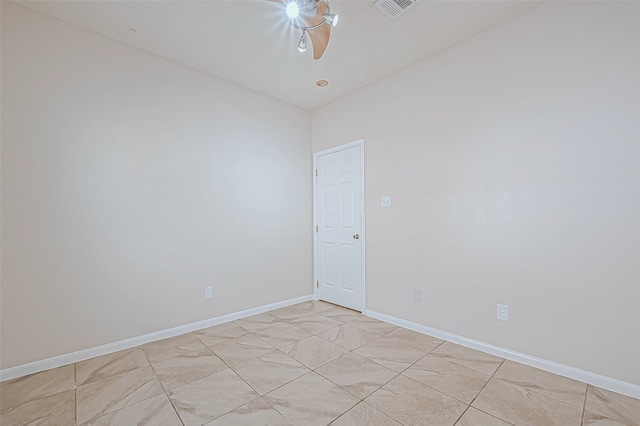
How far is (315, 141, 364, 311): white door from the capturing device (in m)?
3.53

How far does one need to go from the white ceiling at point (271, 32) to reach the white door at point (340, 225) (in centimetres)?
105

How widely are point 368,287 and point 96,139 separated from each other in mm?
3103

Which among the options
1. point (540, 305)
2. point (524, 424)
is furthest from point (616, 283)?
point (524, 424)

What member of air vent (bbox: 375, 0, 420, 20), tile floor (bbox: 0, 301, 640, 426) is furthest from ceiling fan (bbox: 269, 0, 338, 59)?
tile floor (bbox: 0, 301, 640, 426)

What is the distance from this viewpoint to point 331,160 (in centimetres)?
388

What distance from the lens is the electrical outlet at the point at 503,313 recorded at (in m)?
2.32

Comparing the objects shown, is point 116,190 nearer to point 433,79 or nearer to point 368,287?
point 368,287

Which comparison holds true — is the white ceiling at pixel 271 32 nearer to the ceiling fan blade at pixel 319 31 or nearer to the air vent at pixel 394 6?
the air vent at pixel 394 6

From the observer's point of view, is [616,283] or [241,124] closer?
[616,283]

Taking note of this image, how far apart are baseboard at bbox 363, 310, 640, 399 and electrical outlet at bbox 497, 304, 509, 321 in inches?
9.7

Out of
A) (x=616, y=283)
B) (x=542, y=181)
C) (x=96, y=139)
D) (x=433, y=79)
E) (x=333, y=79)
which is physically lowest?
(x=616, y=283)

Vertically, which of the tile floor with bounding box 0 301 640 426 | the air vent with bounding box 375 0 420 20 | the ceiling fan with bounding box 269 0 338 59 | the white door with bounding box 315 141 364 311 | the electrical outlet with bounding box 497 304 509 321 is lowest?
the tile floor with bounding box 0 301 640 426

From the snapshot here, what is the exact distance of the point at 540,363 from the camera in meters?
2.13

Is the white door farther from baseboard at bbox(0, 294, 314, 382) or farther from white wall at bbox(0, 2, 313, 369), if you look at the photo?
baseboard at bbox(0, 294, 314, 382)
